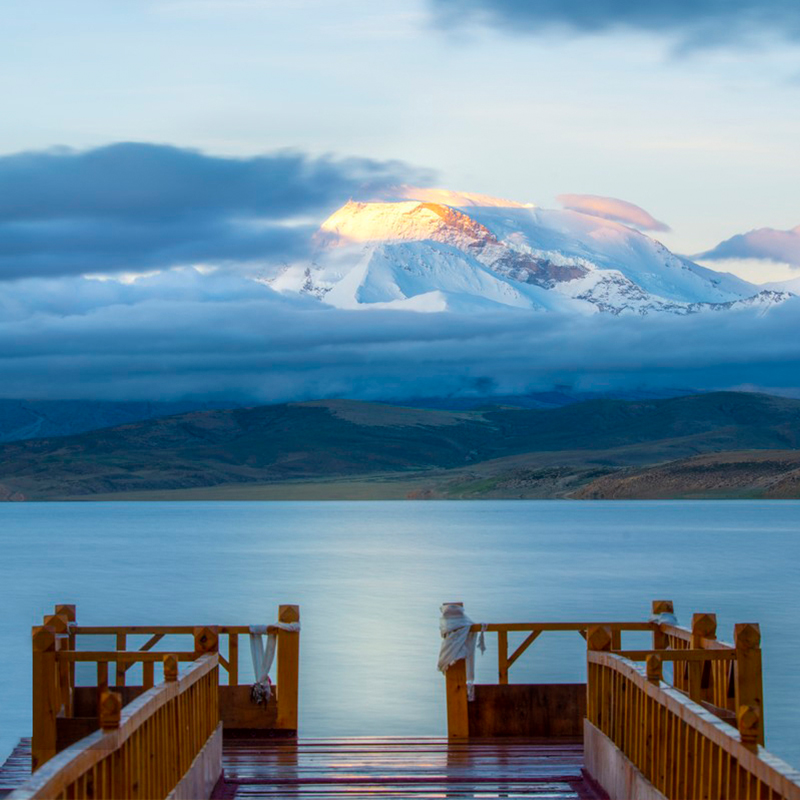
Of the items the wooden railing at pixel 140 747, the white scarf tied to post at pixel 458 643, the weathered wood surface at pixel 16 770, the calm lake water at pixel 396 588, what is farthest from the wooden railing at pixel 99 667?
the calm lake water at pixel 396 588

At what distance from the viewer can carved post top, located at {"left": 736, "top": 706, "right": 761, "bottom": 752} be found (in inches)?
289

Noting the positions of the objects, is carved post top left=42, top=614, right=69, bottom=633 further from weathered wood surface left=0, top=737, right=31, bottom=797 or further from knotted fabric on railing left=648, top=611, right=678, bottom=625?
knotted fabric on railing left=648, top=611, right=678, bottom=625

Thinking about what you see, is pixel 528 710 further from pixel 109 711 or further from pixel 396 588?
pixel 396 588

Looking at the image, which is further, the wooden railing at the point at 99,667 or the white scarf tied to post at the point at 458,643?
the white scarf tied to post at the point at 458,643

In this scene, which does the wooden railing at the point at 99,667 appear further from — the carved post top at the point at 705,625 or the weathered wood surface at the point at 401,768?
the carved post top at the point at 705,625

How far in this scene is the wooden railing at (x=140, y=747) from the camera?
675 centimetres

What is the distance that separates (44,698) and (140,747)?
11.7 feet

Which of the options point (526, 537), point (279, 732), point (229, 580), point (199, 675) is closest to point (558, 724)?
point (279, 732)

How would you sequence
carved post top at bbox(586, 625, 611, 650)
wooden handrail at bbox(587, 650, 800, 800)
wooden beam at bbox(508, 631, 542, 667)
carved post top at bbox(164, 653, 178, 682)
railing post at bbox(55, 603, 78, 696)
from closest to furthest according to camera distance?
wooden handrail at bbox(587, 650, 800, 800) < carved post top at bbox(164, 653, 178, 682) < carved post top at bbox(586, 625, 611, 650) < railing post at bbox(55, 603, 78, 696) < wooden beam at bbox(508, 631, 542, 667)

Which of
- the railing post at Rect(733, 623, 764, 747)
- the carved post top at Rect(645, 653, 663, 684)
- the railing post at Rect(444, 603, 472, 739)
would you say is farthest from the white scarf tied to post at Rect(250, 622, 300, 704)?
the carved post top at Rect(645, 653, 663, 684)

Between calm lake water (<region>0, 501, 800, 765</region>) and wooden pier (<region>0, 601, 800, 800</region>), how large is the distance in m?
7.39

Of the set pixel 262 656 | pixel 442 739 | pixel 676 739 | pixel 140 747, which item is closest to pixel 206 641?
pixel 262 656

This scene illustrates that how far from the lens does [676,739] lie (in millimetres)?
9148

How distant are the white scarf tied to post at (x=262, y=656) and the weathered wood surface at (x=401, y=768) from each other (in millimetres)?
481
